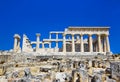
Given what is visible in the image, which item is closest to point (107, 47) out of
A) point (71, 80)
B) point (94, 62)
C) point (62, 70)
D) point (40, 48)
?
point (40, 48)

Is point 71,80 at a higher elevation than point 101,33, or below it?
below

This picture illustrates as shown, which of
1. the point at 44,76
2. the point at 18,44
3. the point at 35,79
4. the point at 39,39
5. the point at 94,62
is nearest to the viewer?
the point at 35,79

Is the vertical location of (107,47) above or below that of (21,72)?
above

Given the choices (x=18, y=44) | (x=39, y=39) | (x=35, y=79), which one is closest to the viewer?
(x=35, y=79)

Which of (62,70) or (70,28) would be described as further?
(70,28)

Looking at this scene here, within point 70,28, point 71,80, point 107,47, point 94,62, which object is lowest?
point 71,80

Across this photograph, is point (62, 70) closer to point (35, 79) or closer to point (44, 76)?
point (44, 76)

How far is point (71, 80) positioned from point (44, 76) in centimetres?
327

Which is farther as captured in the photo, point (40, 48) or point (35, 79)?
point (40, 48)

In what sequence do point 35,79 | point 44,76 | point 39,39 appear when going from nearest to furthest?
point 35,79, point 44,76, point 39,39

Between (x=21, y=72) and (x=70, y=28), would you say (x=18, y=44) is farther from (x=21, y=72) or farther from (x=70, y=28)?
(x=21, y=72)

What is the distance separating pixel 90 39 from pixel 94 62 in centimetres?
3731

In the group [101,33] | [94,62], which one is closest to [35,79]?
[94,62]

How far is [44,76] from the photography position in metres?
30.9
